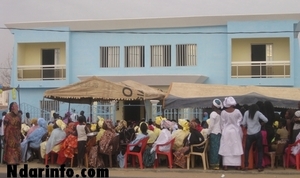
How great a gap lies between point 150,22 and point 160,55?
1768mm

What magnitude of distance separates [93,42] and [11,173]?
16.1 metres

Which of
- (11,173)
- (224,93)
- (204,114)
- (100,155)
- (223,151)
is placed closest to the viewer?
(11,173)

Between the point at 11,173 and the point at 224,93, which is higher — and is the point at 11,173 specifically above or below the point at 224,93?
below

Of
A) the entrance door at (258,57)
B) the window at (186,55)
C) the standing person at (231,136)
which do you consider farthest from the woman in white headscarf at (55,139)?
the entrance door at (258,57)

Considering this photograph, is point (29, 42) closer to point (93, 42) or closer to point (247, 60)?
point (93, 42)

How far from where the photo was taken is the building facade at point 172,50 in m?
26.1

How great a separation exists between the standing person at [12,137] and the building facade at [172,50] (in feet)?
42.2

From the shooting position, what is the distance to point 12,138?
13547 millimetres

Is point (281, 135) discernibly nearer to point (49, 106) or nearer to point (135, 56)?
point (135, 56)

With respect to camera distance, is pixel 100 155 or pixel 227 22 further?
pixel 227 22

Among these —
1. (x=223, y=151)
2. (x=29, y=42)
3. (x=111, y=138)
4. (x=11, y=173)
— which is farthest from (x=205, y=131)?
(x=29, y=42)

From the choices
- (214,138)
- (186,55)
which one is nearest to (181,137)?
(214,138)

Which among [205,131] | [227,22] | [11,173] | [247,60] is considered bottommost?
[11,173]

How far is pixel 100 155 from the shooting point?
549 inches
